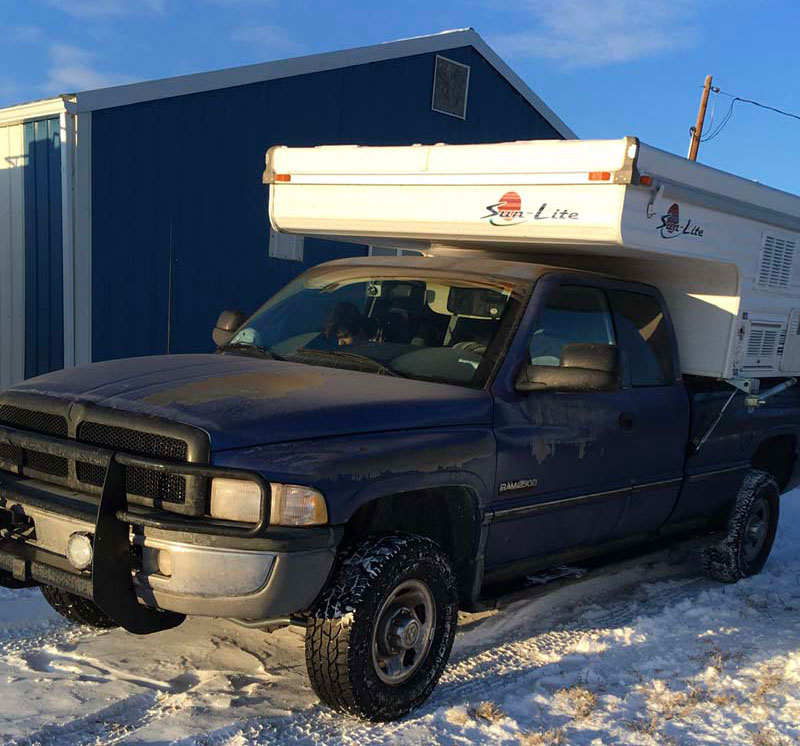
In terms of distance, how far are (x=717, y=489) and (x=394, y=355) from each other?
9.08 feet

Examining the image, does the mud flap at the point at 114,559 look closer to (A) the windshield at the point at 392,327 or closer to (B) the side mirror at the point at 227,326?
(A) the windshield at the point at 392,327

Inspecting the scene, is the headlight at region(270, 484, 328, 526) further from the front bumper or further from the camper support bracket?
the camper support bracket

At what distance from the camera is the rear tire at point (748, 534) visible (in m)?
6.09

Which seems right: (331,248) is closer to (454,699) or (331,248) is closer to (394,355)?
(394,355)

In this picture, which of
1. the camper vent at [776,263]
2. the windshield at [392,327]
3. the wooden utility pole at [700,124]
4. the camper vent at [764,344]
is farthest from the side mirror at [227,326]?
the wooden utility pole at [700,124]

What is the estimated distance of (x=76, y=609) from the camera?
4.34 metres

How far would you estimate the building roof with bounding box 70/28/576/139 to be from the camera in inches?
371

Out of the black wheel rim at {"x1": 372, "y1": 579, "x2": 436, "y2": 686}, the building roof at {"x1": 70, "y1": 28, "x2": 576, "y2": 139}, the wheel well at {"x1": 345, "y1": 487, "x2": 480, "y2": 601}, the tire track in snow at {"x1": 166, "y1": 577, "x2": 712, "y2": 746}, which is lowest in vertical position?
the tire track in snow at {"x1": 166, "y1": 577, "x2": 712, "y2": 746}

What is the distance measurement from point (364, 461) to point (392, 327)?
135cm

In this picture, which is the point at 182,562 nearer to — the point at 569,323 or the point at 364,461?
the point at 364,461

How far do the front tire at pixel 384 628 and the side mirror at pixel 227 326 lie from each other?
2074 mm

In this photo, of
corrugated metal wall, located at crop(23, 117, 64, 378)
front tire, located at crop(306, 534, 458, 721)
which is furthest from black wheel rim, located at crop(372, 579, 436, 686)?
corrugated metal wall, located at crop(23, 117, 64, 378)

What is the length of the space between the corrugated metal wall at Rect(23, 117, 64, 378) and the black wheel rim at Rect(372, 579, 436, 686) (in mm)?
7006

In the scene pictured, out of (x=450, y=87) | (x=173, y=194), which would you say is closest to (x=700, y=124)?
(x=450, y=87)
